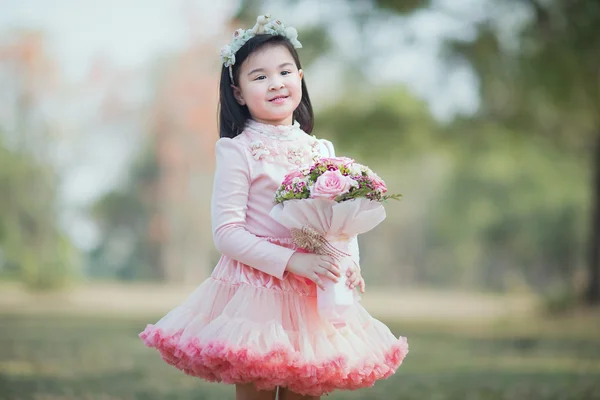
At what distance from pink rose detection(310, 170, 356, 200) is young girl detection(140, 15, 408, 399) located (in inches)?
9.2

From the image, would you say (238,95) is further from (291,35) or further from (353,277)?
(353,277)

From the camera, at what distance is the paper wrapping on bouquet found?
114 inches

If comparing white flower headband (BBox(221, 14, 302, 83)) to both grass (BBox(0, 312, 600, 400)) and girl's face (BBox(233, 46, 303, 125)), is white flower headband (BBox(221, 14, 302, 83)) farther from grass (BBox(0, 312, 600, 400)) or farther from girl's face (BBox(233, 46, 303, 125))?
grass (BBox(0, 312, 600, 400))

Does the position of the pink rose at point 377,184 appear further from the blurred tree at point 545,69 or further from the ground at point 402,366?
the blurred tree at point 545,69

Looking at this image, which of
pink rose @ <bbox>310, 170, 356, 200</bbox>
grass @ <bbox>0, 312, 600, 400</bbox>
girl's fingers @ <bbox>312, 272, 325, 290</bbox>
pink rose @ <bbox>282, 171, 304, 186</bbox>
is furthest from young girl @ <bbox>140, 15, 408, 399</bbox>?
grass @ <bbox>0, 312, 600, 400</bbox>

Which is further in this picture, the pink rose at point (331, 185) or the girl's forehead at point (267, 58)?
the girl's forehead at point (267, 58)

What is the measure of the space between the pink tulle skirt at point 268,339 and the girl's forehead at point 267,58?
0.62 m

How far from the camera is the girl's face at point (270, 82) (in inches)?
124

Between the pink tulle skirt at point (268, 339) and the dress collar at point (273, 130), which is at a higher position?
the dress collar at point (273, 130)

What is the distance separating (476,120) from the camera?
14750 millimetres

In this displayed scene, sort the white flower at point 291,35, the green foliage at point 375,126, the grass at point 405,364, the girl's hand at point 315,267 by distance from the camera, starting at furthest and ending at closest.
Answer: the green foliage at point 375,126 < the grass at point 405,364 < the white flower at point 291,35 < the girl's hand at point 315,267

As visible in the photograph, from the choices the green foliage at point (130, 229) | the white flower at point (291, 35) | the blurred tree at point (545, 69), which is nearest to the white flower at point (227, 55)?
the white flower at point (291, 35)

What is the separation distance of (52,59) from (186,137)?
424 cm

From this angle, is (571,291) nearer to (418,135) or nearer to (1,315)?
(418,135)
